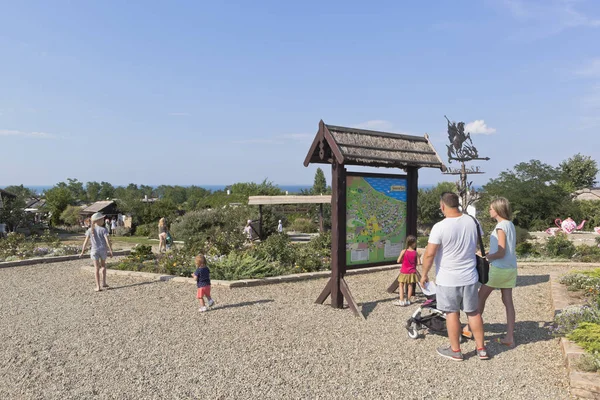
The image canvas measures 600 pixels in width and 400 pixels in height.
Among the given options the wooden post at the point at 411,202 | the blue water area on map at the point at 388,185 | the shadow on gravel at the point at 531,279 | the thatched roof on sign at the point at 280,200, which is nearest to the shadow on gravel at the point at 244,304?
the blue water area on map at the point at 388,185

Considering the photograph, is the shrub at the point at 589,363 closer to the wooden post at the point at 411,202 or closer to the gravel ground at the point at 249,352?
the gravel ground at the point at 249,352

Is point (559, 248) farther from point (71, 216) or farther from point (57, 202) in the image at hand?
point (57, 202)

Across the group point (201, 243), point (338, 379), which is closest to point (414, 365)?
point (338, 379)

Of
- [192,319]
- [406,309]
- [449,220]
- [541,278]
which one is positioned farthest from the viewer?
[541,278]

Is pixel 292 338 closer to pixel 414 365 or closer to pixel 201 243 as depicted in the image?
pixel 414 365

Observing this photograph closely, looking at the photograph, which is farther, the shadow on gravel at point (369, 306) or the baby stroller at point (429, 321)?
the shadow on gravel at point (369, 306)

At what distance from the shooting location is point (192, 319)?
656cm

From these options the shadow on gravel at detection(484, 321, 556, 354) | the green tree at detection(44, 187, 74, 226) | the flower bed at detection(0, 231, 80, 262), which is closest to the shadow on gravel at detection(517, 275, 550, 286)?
the shadow on gravel at detection(484, 321, 556, 354)

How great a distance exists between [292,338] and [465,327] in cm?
234

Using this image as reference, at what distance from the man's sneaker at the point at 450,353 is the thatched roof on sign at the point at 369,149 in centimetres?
297

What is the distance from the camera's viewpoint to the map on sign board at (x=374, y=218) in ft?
24.0

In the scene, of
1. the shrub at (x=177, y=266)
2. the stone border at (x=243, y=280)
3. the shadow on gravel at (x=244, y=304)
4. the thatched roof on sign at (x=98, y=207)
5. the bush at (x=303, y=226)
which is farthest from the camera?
the thatched roof on sign at (x=98, y=207)

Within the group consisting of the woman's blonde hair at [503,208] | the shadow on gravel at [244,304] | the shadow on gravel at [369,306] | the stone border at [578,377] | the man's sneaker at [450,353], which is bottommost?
the shadow on gravel at [369,306]

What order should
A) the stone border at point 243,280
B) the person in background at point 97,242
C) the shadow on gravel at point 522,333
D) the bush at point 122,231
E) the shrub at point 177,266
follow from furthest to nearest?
the bush at point 122,231
the shrub at point 177,266
the stone border at point 243,280
the person in background at point 97,242
the shadow on gravel at point 522,333
